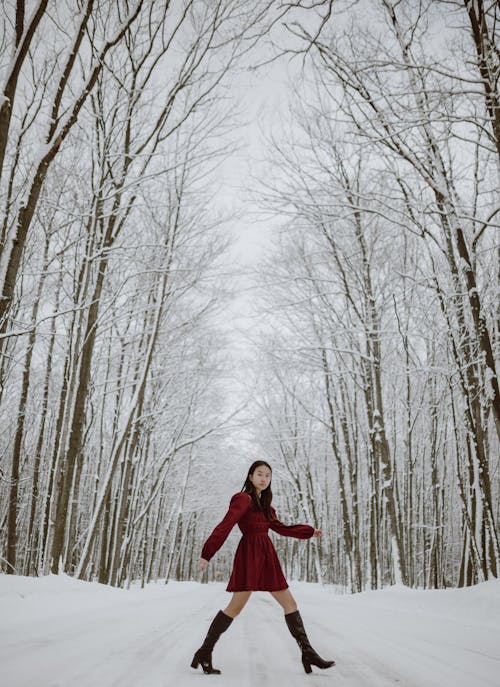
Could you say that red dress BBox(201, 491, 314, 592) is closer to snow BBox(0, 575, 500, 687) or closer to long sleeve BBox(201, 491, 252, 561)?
long sleeve BBox(201, 491, 252, 561)

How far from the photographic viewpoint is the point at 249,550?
10.4 feet

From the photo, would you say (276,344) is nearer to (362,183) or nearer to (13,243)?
(362,183)

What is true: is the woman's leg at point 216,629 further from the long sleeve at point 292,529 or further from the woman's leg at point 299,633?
the long sleeve at point 292,529

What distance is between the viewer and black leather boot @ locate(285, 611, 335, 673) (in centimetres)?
283

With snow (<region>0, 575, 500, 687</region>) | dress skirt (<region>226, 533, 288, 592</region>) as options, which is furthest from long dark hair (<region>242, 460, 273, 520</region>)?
snow (<region>0, 575, 500, 687</region>)

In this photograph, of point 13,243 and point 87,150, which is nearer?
point 13,243

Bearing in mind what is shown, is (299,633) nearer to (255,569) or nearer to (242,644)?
(255,569)

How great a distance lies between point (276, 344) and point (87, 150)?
7315 mm

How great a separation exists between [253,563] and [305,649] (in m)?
0.56

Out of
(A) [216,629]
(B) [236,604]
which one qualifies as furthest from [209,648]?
(B) [236,604]

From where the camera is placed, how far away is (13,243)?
462 centimetres

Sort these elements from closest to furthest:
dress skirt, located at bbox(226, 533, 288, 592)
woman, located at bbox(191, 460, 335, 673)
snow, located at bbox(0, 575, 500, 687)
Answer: snow, located at bbox(0, 575, 500, 687) → woman, located at bbox(191, 460, 335, 673) → dress skirt, located at bbox(226, 533, 288, 592)

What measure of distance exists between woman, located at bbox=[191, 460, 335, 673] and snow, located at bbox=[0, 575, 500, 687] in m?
0.20

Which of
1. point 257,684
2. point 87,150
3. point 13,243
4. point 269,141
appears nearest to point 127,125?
point 87,150
